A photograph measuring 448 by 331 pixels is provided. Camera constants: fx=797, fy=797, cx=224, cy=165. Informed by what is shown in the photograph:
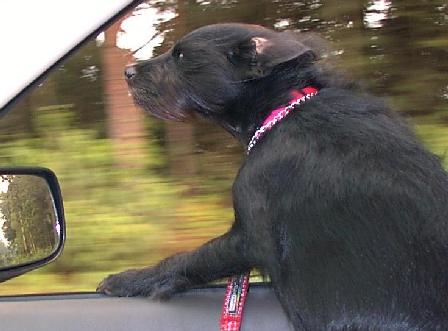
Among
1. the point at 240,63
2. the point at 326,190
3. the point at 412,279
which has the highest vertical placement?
the point at 240,63

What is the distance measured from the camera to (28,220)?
206cm

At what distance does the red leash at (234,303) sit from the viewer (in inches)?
76.2

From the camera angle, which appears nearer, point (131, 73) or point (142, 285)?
point (142, 285)

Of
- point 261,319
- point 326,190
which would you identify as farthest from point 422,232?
point 261,319

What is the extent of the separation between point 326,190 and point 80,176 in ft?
6.25

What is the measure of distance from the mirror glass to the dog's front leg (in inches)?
8.8

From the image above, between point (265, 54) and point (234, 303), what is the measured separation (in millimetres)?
682

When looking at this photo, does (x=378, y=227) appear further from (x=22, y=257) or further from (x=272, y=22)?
(x=272, y=22)

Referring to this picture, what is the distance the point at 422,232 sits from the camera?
5.81ft

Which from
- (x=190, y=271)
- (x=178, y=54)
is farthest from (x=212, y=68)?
(x=190, y=271)

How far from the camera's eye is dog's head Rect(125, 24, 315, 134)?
219 cm

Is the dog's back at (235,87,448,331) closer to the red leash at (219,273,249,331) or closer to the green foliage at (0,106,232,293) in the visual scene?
the red leash at (219,273,249,331)

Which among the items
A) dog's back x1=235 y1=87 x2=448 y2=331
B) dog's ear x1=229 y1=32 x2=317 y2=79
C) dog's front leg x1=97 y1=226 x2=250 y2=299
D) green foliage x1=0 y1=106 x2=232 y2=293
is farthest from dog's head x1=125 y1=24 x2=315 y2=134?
green foliage x1=0 y1=106 x2=232 y2=293

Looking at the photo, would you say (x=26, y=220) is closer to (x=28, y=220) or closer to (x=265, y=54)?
(x=28, y=220)
